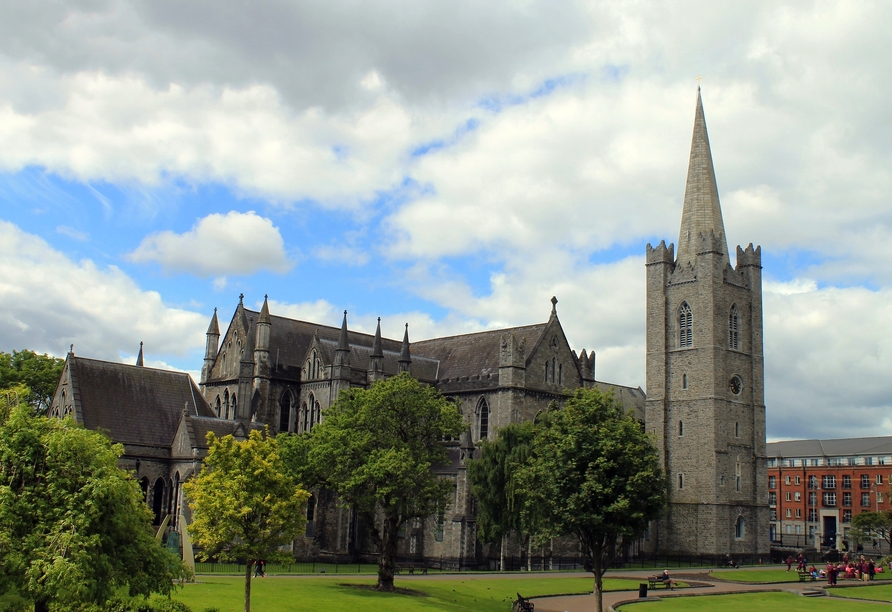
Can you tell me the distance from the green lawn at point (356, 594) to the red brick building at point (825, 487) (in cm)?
7171

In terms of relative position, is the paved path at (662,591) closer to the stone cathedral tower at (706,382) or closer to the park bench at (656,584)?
the park bench at (656,584)

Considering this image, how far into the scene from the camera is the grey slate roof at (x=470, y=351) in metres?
72.2

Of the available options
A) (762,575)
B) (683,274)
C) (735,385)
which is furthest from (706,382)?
(762,575)

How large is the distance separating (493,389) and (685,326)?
2009 cm

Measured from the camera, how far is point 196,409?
64125mm

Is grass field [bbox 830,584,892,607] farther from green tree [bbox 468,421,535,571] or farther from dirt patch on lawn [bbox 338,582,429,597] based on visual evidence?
dirt patch on lawn [bbox 338,582,429,597]

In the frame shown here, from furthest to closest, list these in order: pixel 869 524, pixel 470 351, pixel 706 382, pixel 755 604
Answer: pixel 869 524 → pixel 470 351 → pixel 706 382 → pixel 755 604

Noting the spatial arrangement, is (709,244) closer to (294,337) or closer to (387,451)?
(294,337)

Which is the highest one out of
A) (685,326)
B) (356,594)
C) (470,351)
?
(685,326)

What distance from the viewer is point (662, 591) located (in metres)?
48.0

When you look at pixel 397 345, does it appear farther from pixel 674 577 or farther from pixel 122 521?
pixel 122 521

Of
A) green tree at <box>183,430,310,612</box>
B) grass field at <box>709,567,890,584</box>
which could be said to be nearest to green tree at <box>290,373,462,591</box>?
green tree at <box>183,430,310,612</box>

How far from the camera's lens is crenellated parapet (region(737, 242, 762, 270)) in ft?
262

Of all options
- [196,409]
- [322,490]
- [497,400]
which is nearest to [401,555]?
[322,490]
